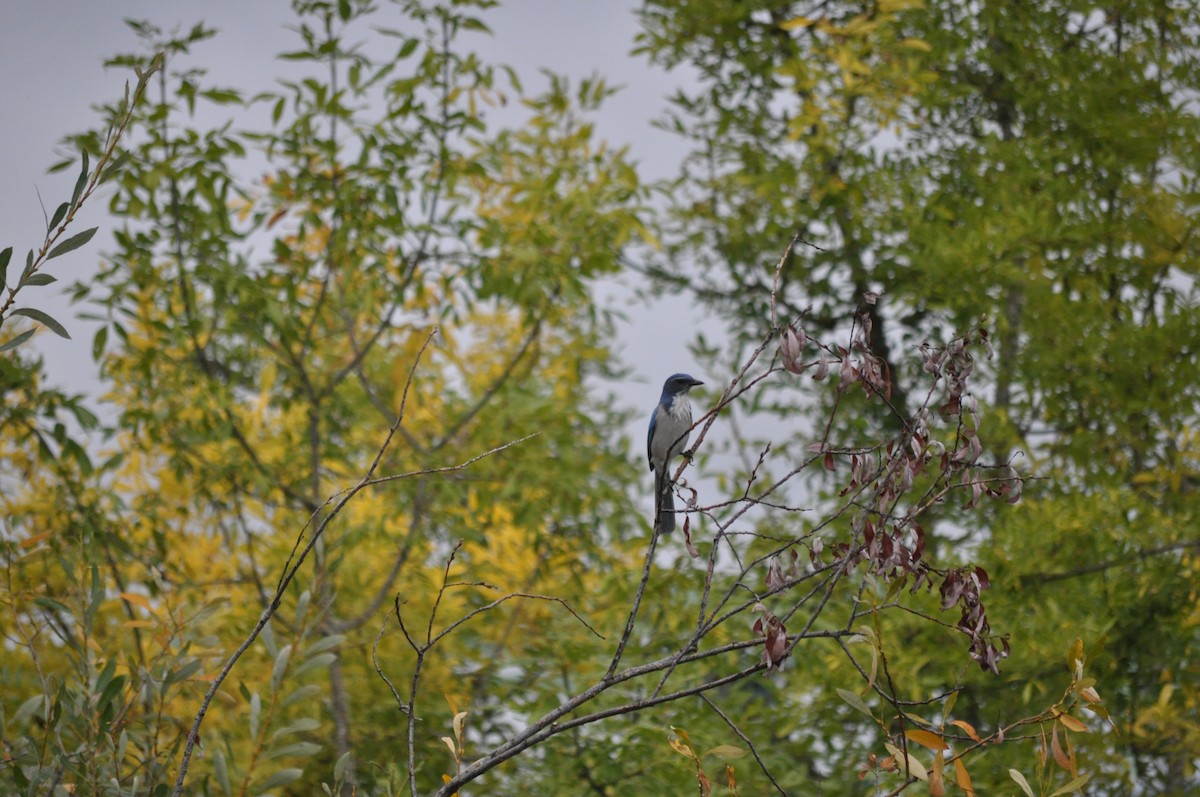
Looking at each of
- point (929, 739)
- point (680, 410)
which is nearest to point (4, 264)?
point (929, 739)

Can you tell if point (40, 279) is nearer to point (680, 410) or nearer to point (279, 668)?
point (279, 668)

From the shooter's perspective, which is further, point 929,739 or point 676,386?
point 676,386

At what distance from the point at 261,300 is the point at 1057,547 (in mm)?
3385

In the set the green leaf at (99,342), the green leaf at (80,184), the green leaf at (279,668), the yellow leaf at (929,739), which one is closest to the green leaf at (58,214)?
the green leaf at (80,184)

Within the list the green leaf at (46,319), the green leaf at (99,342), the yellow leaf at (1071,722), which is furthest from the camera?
the green leaf at (99,342)

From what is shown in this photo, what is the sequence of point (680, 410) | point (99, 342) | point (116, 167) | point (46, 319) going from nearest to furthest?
1. point (46, 319)
2. point (116, 167)
3. point (680, 410)
4. point (99, 342)

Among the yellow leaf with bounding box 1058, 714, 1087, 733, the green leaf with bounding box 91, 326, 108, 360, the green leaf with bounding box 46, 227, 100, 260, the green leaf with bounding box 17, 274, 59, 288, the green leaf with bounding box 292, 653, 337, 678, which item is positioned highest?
the green leaf with bounding box 91, 326, 108, 360

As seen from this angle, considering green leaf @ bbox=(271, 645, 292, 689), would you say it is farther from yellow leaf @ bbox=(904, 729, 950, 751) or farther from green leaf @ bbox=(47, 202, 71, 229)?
yellow leaf @ bbox=(904, 729, 950, 751)

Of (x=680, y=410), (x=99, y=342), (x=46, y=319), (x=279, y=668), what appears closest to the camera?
(x=46, y=319)

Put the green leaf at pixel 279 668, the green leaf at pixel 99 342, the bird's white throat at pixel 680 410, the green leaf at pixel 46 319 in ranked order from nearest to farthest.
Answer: the green leaf at pixel 46 319
the green leaf at pixel 279 668
the bird's white throat at pixel 680 410
the green leaf at pixel 99 342

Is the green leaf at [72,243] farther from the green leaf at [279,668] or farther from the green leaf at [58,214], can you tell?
the green leaf at [279,668]

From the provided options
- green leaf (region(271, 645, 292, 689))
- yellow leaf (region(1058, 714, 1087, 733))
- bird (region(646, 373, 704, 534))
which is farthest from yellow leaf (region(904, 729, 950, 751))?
green leaf (region(271, 645, 292, 689))

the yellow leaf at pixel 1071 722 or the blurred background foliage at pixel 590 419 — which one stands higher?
the blurred background foliage at pixel 590 419

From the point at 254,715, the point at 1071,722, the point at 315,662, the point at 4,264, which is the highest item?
the point at 4,264
